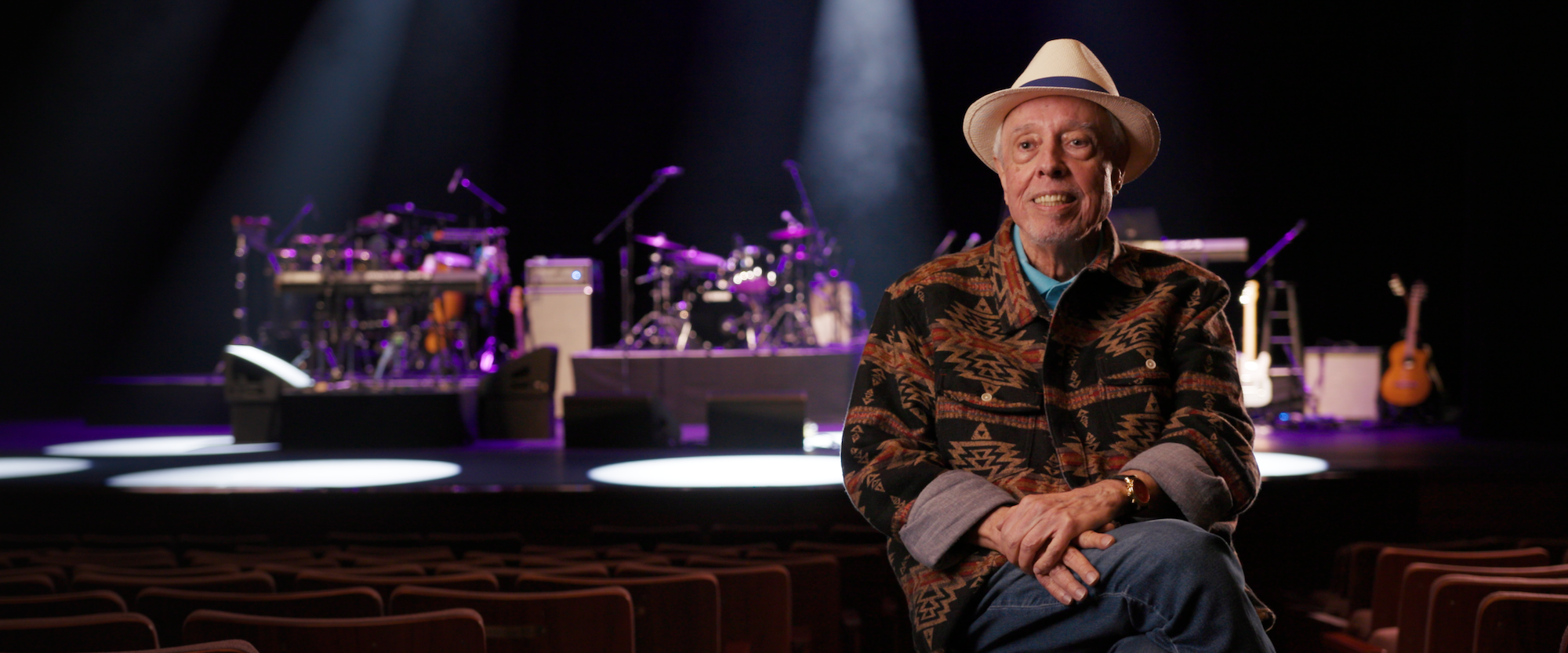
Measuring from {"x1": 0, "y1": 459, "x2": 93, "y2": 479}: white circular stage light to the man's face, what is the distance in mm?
4752

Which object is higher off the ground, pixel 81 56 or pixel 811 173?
pixel 81 56

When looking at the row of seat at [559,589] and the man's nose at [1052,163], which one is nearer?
the man's nose at [1052,163]

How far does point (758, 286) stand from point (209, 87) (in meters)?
5.59

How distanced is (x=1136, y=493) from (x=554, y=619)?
111 cm

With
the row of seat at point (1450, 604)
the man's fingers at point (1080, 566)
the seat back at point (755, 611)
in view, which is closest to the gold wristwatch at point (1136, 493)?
the man's fingers at point (1080, 566)

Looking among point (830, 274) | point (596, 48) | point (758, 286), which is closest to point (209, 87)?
point (596, 48)

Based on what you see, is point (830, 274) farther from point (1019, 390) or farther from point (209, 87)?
point (1019, 390)

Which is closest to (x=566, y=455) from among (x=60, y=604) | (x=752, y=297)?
(x=60, y=604)

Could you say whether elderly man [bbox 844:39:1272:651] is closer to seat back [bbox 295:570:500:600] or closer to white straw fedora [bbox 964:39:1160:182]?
white straw fedora [bbox 964:39:1160:182]

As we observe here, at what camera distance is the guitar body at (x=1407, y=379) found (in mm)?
6734

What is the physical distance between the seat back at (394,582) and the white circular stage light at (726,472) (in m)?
1.73

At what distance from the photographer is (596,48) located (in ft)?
30.5

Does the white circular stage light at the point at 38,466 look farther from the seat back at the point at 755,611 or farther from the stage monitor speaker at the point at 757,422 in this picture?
the seat back at the point at 755,611

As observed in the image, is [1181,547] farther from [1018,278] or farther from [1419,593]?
[1419,593]
